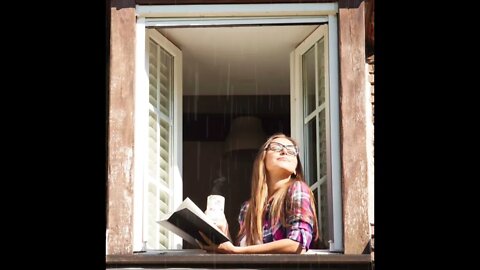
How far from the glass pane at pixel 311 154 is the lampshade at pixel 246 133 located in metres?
1.90

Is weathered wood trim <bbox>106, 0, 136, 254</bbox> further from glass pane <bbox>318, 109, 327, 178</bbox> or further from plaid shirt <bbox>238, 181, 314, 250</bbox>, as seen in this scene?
glass pane <bbox>318, 109, 327, 178</bbox>

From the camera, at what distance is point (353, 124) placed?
27.5 ft

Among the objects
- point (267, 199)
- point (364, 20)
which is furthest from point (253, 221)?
point (364, 20)

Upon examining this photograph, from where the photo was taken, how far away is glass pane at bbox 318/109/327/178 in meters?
8.56

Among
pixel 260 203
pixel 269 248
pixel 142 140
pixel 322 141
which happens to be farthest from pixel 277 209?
pixel 142 140

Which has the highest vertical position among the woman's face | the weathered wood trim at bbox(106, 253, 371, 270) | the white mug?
the woman's face

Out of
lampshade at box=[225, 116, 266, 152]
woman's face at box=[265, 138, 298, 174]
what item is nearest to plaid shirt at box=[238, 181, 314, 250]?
woman's face at box=[265, 138, 298, 174]

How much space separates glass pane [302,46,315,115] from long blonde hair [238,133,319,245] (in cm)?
28

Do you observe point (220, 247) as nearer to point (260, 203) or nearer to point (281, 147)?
point (260, 203)

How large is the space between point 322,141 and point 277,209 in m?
0.53

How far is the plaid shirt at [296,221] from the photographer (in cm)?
817

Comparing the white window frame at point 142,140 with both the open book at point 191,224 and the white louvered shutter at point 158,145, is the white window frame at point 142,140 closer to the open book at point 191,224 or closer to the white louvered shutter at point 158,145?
the white louvered shutter at point 158,145

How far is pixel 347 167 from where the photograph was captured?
8.31 metres

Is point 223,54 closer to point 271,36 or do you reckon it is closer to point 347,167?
point 271,36
